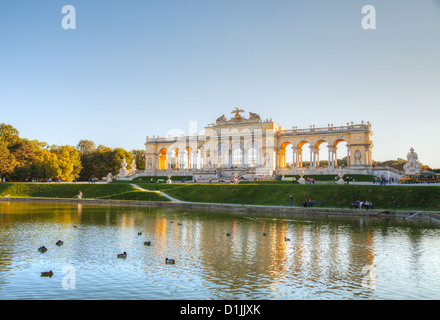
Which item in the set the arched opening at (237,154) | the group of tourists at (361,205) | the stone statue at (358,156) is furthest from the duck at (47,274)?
the arched opening at (237,154)

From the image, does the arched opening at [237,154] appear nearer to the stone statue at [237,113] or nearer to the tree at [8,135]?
the stone statue at [237,113]

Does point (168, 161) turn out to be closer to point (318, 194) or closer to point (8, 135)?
point (8, 135)

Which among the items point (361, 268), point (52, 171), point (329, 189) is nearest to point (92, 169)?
point (52, 171)

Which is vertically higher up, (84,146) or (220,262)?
(84,146)

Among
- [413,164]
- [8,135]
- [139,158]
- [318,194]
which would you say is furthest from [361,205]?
[139,158]

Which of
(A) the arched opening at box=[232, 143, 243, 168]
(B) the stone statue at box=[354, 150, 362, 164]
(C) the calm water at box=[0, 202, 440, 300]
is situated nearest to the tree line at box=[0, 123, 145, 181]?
(A) the arched opening at box=[232, 143, 243, 168]

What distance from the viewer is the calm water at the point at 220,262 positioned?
37.2 feet

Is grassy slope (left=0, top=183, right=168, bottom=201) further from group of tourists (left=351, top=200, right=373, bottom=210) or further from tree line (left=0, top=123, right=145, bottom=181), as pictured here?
group of tourists (left=351, top=200, right=373, bottom=210)

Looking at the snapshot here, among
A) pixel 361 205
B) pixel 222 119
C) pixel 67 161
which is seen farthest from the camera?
pixel 67 161

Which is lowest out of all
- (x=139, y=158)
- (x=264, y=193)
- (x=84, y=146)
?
(x=264, y=193)

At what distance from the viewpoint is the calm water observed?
11328mm

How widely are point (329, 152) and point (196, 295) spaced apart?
65.2 metres

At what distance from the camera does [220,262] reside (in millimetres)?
14969

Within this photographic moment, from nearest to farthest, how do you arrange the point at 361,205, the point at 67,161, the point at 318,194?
the point at 361,205 → the point at 318,194 → the point at 67,161
